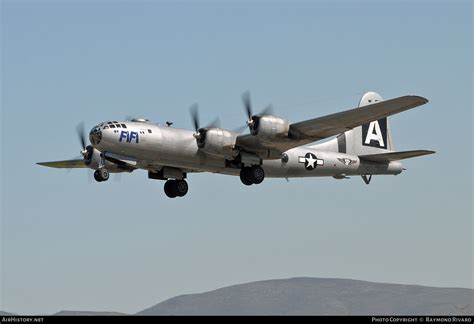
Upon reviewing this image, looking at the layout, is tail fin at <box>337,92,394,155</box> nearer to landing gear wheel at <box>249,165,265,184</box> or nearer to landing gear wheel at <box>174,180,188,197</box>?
landing gear wheel at <box>249,165,265,184</box>

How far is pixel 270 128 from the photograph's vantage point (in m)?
33.2

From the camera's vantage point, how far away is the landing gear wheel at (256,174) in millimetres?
34906

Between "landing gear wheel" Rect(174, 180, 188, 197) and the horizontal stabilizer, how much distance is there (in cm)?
831

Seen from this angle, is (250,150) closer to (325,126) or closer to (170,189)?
(325,126)

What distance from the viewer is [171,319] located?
22094mm

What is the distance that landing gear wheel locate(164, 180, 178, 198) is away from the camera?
36.9 m

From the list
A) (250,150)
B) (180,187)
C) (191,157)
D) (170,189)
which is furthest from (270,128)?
(170,189)

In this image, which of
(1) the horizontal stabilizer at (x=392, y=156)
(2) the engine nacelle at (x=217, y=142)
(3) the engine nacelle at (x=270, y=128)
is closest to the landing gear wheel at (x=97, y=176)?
(2) the engine nacelle at (x=217, y=142)

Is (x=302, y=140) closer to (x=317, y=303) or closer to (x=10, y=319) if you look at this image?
(x=10, y=319)

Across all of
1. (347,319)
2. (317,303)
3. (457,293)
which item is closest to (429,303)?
(457,293)

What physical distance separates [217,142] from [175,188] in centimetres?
438

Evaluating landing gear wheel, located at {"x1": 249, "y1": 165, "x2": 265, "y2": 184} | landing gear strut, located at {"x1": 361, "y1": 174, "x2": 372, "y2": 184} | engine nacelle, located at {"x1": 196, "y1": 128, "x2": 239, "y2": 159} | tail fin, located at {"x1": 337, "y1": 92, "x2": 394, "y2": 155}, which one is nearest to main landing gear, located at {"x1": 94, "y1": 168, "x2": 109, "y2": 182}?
engine nacelle, located at {"x1": 196, "y1": 128, "x2": 239, "y2": 159}

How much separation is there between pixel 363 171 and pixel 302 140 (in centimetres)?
543

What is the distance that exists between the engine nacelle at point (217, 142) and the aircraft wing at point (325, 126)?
1.49 feet
